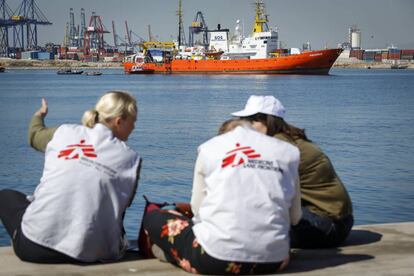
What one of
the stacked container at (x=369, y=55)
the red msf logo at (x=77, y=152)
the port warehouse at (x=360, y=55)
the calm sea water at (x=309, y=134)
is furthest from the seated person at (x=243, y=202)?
the stacked container at (x=369, y=55)

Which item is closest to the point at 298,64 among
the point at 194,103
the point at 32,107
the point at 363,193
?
the point at 194,103

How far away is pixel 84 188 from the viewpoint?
2.89 m

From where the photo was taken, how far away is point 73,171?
2.88 meters

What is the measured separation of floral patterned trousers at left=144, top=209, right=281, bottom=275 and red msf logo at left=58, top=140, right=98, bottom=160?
403 mm

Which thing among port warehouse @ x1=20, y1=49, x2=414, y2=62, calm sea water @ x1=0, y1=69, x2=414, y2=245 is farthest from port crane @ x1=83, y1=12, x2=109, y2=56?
calm sea water @ x1=0, y1=69, x2=414, y2=245

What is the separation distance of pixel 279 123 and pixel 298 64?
58.3 m

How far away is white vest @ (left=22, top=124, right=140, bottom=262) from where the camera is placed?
2.89 metres

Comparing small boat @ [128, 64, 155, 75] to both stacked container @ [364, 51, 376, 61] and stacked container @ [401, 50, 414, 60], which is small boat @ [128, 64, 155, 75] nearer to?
stacked container @ [364, 51, 376, 61]

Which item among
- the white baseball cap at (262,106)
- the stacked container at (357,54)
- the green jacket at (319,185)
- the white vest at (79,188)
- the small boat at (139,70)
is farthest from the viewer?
the stacked container at (357,54)

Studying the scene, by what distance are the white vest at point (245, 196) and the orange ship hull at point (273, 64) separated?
Result: 188 feet

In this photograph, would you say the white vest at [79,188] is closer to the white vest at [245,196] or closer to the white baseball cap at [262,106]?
the white vest at [245,196]

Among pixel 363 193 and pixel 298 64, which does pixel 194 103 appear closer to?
pixel 363 193

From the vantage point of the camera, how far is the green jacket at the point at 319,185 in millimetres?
3322

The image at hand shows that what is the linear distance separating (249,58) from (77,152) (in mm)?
60919
